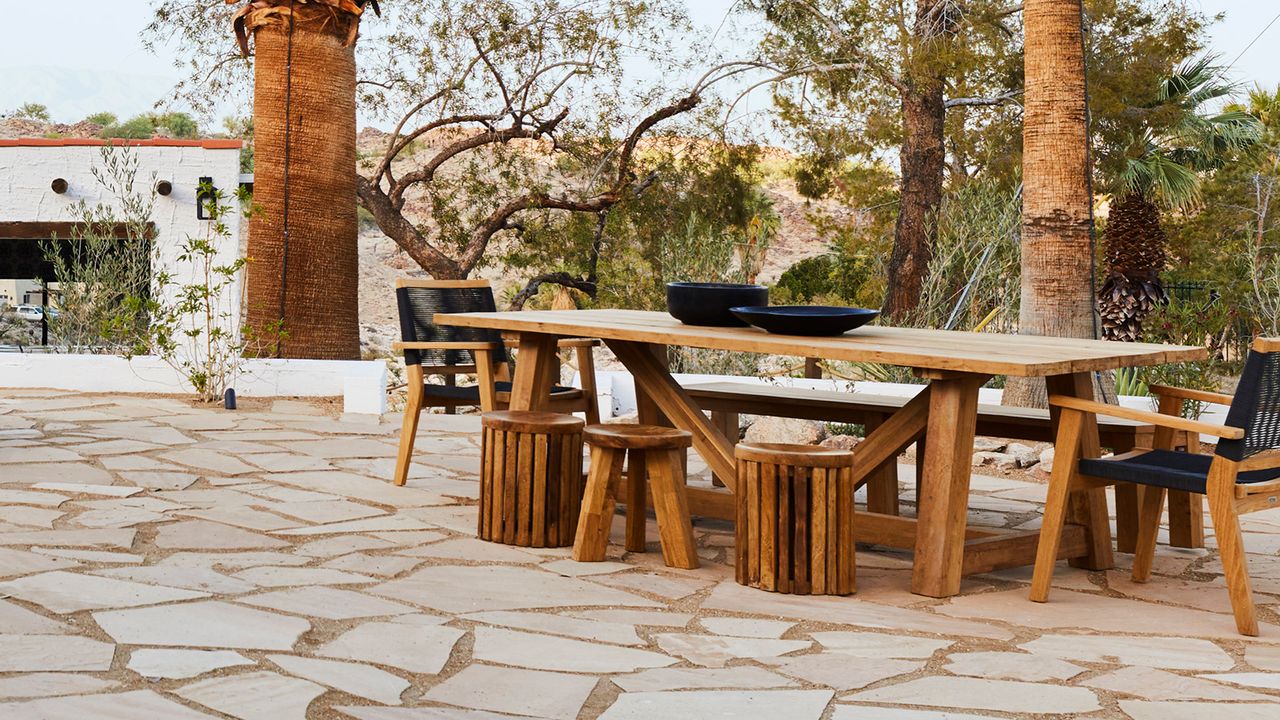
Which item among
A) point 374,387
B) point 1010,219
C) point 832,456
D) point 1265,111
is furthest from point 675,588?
point 1265,111

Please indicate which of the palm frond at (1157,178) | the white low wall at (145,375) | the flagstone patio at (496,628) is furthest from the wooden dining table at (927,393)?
the palm frond at (1157,178)

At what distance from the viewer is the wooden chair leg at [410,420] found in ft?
20.6

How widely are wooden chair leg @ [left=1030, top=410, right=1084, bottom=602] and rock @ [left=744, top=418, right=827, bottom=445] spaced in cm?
357

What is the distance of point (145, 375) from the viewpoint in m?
9.80

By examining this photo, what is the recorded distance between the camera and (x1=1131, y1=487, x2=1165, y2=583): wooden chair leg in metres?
4.67

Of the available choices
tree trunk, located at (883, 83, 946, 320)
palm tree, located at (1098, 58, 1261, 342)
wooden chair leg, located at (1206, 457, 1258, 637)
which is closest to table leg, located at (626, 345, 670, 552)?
wooden chair leg, located at (1206, 457, 1258, 637)

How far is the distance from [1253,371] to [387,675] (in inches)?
109

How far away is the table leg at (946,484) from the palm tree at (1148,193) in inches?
506

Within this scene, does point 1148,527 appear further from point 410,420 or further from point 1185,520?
point 410,420

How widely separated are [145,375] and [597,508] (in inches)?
243

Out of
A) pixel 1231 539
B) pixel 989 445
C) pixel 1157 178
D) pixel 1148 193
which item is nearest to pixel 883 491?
pixel 1231 539

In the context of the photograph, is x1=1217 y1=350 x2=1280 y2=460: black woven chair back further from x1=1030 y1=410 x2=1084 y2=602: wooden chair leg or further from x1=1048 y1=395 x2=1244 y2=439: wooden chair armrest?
x1=1030 y1=410 x2=1084 y2=602: wooden chair leg

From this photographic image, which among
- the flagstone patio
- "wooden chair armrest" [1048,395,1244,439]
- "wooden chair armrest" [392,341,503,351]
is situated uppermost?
"wooden chair armrest" [392,341,503,351]

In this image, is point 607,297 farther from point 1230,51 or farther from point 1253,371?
point 1253,371
